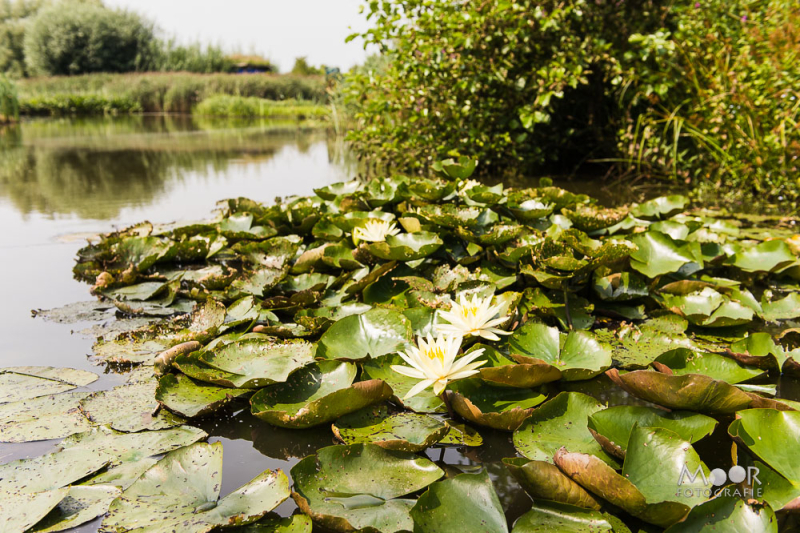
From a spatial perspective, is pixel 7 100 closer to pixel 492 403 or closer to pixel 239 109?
Answer: pixel 239 109

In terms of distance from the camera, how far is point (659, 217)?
2.21 meters

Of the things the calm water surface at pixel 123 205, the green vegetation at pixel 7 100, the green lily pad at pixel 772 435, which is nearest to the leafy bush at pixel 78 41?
the green vegetation at pixel 7 100

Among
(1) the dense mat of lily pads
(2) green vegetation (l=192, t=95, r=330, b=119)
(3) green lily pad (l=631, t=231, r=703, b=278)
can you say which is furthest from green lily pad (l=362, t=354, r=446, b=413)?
(2) green vegetation (l=192, t=95, r=330, b=119)

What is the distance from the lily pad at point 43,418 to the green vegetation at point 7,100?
11.2 meters

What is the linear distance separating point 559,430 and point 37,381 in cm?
126

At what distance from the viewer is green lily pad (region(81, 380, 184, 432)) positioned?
1.08 metres

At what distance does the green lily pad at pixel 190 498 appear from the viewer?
76cm

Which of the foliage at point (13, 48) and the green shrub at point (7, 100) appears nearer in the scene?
the green shrub at point (7, 100)

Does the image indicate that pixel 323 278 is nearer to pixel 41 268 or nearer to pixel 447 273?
pixel 447 273

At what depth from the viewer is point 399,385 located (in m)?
1.15

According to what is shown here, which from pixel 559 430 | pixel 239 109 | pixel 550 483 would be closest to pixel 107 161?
pixel 559 430

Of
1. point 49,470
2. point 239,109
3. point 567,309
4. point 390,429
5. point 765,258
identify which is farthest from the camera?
point 239,109

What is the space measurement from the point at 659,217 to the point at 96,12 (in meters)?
26.3

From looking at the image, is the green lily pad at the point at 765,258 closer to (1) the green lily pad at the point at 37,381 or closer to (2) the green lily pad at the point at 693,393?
(2) the green lily pad at the point at 693,393
